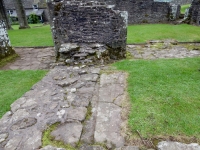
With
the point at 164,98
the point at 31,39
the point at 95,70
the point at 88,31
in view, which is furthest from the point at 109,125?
the point at 31,39

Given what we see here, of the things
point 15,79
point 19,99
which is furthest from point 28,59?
point 19,99

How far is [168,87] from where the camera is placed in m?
3.28

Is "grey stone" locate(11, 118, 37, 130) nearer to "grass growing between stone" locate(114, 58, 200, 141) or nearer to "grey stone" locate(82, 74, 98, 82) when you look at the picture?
"grass growing between stone" locate(114, 58, 200, 141)

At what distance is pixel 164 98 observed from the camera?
9.46 ft

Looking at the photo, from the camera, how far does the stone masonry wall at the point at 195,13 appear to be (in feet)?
38.2

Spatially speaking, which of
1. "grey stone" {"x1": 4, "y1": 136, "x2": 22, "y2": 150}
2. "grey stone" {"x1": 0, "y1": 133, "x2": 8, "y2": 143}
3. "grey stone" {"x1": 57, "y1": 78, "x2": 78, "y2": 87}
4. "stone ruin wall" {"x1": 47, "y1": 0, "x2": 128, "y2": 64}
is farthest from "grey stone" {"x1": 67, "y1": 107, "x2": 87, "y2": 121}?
"stone ruin wall" {"x1": 47, "y1": 0, "x2": 128, "y2": 64}

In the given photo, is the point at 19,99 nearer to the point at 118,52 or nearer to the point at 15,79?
the point at 15,79

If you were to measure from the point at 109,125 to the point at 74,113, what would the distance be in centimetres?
62

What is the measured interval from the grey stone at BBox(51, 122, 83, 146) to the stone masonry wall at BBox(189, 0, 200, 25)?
12846 millimetres

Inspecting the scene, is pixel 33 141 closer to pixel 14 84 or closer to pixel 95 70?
pixel 14 84

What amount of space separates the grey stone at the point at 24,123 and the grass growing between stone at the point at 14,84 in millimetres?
501

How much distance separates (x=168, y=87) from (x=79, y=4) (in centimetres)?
358

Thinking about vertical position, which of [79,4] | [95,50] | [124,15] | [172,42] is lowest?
[172,42]

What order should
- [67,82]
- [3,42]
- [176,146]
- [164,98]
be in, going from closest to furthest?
[176,146], [164,98], [67,82], [3,42]
